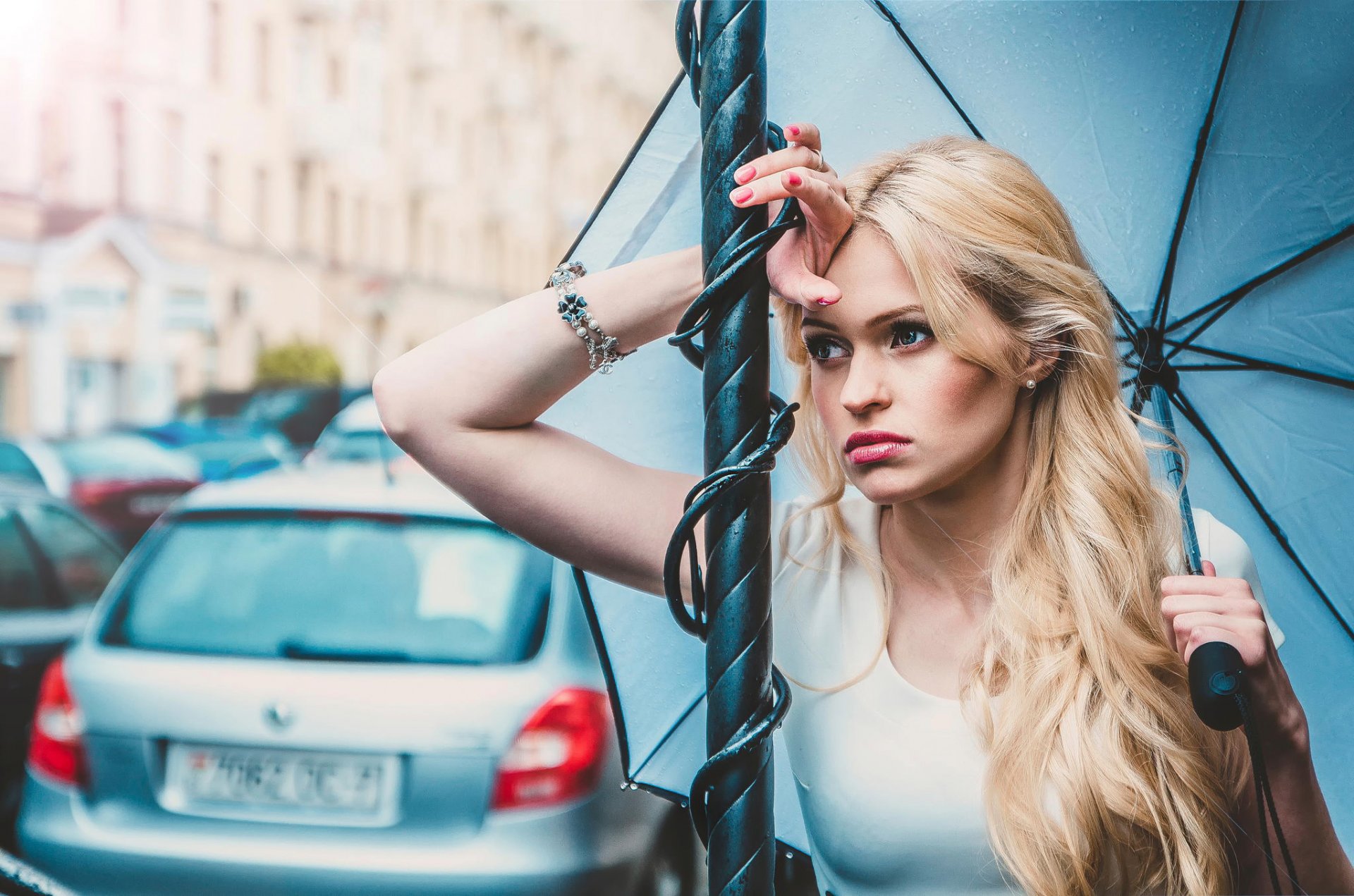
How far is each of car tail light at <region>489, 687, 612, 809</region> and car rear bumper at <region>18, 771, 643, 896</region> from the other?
0.05m

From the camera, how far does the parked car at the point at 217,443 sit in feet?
25.0

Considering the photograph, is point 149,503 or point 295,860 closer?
point 295,860

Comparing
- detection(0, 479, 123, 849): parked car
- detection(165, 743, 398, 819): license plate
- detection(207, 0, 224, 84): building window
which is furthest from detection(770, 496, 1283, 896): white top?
detection(207, 0, 224, 84): building window

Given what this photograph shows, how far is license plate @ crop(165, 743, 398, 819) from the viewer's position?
227cm

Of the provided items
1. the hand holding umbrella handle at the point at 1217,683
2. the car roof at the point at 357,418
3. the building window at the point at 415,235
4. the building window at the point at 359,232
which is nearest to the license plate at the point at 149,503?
the car roof at the point at 357,418

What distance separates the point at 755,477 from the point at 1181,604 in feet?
1.72

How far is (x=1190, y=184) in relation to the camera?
1358 millimetres

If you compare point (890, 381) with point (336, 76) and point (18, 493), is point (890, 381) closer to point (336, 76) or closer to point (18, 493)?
point (18, 493)

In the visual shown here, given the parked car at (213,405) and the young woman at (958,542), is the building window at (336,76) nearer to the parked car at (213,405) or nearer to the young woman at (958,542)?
the parked car at (213,405)

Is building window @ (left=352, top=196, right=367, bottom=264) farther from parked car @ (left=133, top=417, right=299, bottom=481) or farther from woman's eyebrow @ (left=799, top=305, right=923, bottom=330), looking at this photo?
woman's eyebrow @ (left=799, top=305, right=923, bottom=330)

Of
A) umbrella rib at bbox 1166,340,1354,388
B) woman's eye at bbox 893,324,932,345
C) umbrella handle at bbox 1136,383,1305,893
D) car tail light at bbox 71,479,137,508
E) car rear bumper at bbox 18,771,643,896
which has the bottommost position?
car rear bumper at bbox 18,771,643,896

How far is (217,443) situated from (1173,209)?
28.6 ft

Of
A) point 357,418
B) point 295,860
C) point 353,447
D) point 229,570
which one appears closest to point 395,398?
point 295,860

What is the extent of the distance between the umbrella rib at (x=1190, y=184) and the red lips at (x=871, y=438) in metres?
0.46
